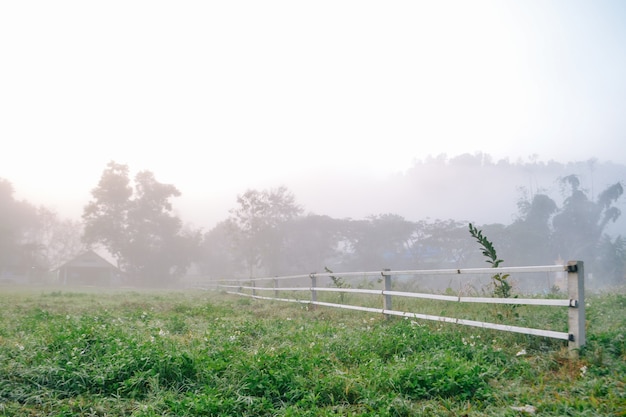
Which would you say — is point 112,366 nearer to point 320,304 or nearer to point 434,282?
point 320,304

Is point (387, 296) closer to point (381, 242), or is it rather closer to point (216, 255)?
point (381, 242)

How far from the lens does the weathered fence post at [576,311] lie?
18.5 ft

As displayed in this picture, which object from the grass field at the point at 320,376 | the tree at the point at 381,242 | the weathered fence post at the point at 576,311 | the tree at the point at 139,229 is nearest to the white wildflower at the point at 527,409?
the grass field at the point at 320,376

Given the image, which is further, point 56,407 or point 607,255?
point 607,255

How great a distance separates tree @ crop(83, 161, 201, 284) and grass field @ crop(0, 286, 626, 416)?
190 ft

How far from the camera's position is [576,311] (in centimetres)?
567

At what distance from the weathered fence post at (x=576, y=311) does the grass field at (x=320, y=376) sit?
0.13m

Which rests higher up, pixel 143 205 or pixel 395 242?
pixel 143 205

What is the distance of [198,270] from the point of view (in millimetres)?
88000

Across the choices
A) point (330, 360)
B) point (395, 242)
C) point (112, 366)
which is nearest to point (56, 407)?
point (112, 366)

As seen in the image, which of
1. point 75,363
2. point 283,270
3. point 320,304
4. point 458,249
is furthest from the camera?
point 283,270

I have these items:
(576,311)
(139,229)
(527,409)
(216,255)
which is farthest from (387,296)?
(216,255)

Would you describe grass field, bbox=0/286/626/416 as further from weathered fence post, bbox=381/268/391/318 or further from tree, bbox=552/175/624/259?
tree, bbox=552/175/624/259

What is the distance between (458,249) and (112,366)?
47932mm
